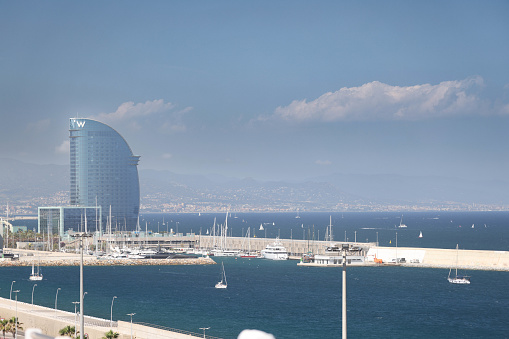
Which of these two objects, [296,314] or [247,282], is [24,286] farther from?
[296,314]

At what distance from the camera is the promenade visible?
176 ft

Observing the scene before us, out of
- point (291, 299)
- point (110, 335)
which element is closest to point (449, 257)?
point (291, 299)

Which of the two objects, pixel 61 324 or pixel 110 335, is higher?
pixel 110 335

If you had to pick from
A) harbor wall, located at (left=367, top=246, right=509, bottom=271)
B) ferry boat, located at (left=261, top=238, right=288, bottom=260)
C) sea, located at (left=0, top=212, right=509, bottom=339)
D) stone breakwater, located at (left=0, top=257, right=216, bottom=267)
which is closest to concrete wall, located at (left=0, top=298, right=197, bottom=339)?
sea, located at (left=0, top=212, right=509, bottom=339)

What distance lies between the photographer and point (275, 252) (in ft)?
497

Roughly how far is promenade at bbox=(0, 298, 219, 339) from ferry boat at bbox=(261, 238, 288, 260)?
3325 inches

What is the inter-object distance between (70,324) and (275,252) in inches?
3780

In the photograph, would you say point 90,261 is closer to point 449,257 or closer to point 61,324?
point 449,257

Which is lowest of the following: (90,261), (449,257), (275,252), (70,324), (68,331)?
(90,261)

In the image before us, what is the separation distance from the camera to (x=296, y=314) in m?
79.3

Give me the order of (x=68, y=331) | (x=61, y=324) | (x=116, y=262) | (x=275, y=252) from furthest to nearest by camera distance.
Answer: (x=275, y=252), (x=116, y=262), (x=61, y=324), (x=68, y=331)

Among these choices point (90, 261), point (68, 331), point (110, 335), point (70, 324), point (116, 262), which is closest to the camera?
point (110, 335)

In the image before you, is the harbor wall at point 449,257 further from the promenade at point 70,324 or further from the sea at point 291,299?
the promenade at point 70,324

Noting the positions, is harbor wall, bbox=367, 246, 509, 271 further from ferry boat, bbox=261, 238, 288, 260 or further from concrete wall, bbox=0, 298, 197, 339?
concrete wall, bbox=0, 298, 197, 339
